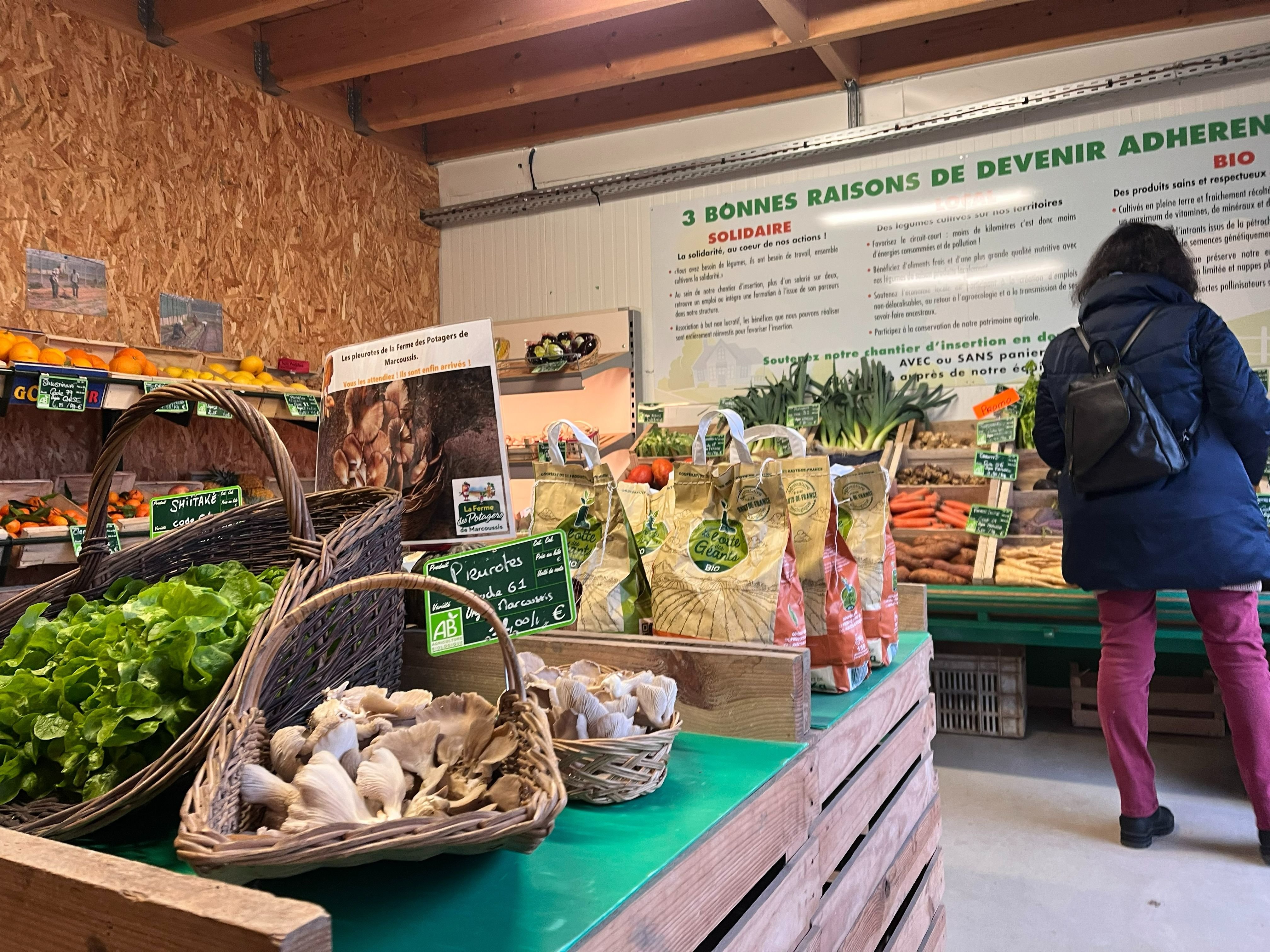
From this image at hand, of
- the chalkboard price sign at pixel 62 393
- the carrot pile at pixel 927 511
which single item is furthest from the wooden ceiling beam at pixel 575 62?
the chalkboard price sign at pixel 62 393

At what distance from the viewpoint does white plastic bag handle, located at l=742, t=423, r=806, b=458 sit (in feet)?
5.45

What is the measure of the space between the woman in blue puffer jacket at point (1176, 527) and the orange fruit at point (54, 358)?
148 inches

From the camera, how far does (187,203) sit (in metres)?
5.03

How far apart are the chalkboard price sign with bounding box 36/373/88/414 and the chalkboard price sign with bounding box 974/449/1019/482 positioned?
12.3 ft

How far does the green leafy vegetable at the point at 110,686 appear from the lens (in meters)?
0.97

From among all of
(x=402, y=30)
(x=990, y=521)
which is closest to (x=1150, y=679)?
(x=990, y=521)

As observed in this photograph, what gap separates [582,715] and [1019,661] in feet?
11.4

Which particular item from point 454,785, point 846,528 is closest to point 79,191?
point 846,528

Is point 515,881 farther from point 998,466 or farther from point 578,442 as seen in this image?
point 998,466

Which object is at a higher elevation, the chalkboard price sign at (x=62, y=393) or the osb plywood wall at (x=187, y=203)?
the osb plywood wall at (x=187, y=203)

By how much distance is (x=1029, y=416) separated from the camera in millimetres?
4238

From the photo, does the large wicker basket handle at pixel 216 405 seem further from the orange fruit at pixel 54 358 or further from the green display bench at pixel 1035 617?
the green display bench at pixel 1035 617

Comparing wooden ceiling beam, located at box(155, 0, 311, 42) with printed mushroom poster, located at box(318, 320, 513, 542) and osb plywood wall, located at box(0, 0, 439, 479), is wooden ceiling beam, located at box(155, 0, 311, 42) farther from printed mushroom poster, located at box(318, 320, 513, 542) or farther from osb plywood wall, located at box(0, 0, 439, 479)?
printed mushroom poster, located at box(318, 320, 513, 542)

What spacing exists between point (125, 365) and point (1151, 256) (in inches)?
158
